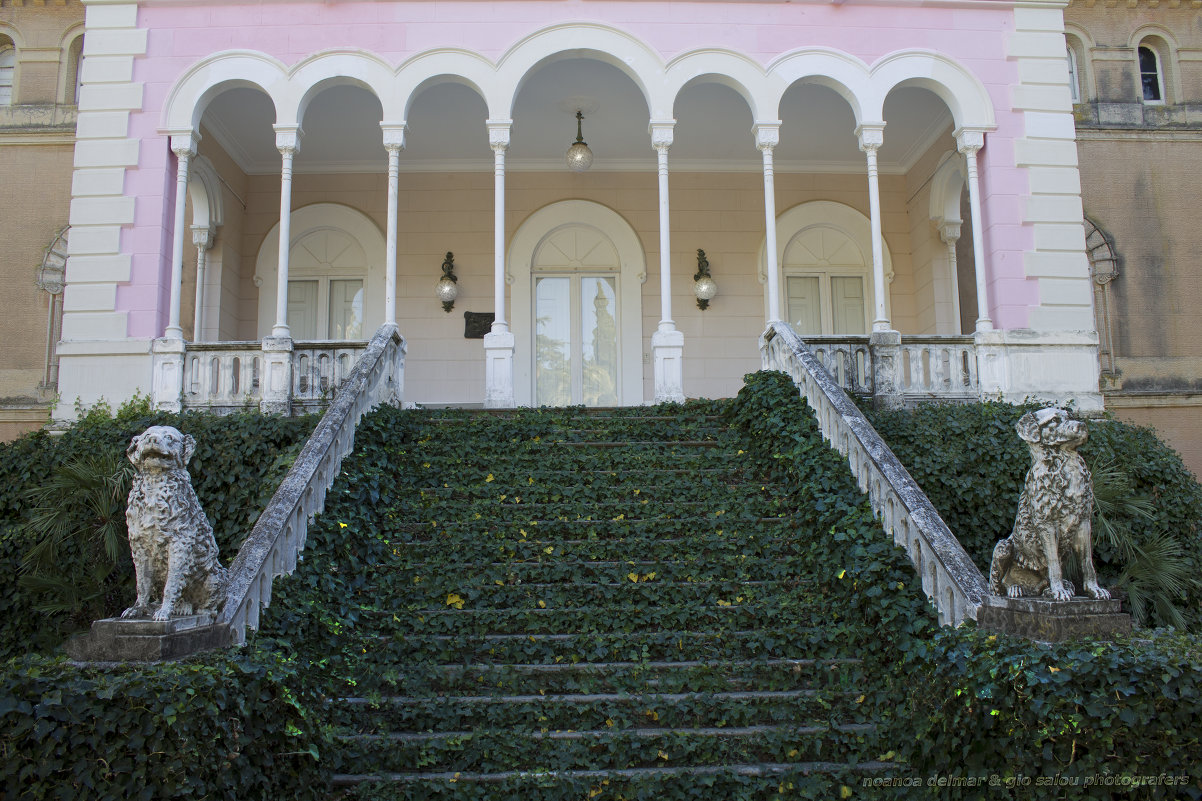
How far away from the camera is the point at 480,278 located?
46.0 feet

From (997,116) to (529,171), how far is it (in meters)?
6.76

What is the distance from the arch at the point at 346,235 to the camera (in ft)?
45.9

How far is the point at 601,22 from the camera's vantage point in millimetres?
11352

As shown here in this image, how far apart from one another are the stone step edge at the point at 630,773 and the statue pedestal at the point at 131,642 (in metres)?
1.12

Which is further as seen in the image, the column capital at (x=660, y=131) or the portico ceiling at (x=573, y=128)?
the portico ceiling at (x=573, y=128)

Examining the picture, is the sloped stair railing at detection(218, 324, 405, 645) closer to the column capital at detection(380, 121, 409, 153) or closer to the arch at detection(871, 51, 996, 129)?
the column capital at detection(380, 121, 409, 153)

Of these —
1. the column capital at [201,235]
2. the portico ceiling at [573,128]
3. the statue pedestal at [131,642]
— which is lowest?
the statue pedestal at [131,642]

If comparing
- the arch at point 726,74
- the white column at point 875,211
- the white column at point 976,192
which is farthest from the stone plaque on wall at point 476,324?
the white column at point 976,192

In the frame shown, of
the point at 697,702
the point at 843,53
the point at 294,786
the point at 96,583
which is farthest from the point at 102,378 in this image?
the point at 843,53

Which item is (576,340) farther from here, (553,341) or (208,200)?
(208,200)

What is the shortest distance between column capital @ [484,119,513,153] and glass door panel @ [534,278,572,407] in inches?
130

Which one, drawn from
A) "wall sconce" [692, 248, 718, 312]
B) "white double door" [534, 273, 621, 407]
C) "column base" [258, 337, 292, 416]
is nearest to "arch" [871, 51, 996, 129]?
"wall sconce" [692, 248, 718, 312]

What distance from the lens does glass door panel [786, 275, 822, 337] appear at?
14.4 m

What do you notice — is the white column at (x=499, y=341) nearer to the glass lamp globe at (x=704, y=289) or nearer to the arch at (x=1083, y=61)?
the glass lamp globe at (x=704, y=289)
